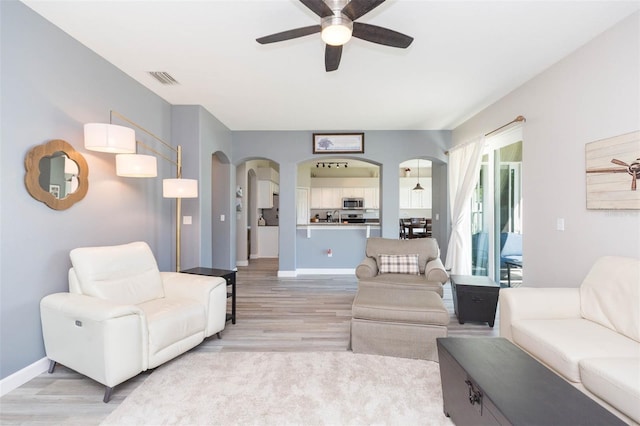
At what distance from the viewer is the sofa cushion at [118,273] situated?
7.41ft

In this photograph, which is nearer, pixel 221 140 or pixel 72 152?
pixel 72 152

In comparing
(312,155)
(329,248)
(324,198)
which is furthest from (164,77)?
(324,198)

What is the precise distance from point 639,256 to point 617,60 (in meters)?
1.55

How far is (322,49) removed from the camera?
2.70m

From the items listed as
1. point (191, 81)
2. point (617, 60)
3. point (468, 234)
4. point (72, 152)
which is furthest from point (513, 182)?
point (72, 152)

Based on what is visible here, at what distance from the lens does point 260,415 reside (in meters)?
1.75

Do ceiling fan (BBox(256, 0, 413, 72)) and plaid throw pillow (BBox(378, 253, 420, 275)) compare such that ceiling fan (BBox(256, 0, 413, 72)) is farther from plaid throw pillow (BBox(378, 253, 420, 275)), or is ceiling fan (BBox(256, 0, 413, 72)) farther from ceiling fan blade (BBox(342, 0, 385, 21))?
plaid throw pillow (BBox(378, 253, 420, 275))

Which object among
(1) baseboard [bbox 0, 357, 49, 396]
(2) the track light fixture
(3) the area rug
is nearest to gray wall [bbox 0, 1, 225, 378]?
(1) baseboard [bbox 0, 357, 49, 396]

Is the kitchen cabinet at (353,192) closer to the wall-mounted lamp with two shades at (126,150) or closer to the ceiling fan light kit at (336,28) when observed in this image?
the wall-mounted lamp with two shades at (126,150)

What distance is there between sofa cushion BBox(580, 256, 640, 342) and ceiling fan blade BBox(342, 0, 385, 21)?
242cm

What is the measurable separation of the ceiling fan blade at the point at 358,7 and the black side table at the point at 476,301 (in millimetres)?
2713

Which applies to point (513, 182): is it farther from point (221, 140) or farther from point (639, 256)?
point (221, 140)

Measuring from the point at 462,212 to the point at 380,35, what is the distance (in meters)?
3.48

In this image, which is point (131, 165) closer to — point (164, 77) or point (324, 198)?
point (164, 77)
